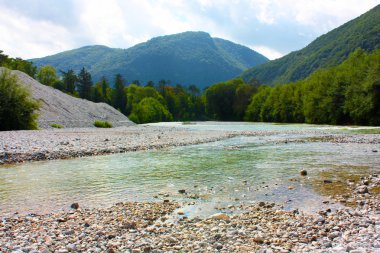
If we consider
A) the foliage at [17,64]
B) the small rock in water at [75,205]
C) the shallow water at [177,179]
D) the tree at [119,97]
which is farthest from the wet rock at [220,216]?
the tree at [119,97]

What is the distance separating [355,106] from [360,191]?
229 feet

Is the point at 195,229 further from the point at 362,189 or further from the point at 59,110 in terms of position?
the point at 59,110

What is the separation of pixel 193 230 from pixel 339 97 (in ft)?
274

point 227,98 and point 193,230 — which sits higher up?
point 227,98

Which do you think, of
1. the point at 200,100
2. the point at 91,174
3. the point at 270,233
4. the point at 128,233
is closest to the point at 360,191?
the point at 270,233

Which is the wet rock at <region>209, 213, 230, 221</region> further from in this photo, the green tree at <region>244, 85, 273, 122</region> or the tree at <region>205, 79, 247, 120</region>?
the tree at <region>205, 79, 247, 120</region>

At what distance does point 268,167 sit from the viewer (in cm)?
1800

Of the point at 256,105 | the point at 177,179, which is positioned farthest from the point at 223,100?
the point at 177,179

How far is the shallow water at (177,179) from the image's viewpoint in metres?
11.5

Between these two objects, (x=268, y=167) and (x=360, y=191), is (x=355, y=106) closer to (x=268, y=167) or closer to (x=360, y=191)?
(x=268, y=167)

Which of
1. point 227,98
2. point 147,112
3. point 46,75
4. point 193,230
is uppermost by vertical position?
point 46,75

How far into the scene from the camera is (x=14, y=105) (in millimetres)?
43656

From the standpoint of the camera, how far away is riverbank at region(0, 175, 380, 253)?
7188 mm

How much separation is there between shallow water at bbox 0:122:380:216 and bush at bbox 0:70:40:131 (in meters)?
26.7
